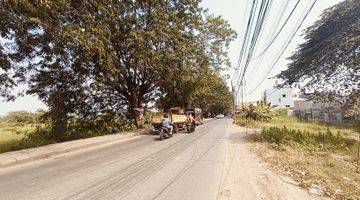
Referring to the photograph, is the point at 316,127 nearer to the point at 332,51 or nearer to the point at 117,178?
the point at 332,51

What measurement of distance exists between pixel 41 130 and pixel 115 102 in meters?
10.5

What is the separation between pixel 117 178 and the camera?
28.4 feet

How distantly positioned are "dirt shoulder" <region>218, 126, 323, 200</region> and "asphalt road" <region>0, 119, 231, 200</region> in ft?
0.96

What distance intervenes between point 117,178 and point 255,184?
3647 millimetres

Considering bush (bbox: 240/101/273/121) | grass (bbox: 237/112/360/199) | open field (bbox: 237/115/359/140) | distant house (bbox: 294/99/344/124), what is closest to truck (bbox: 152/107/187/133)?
open field (bbox: 237/115/359/140)

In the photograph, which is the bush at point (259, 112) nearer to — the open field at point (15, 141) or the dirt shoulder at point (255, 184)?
the open field at point (15, 141)

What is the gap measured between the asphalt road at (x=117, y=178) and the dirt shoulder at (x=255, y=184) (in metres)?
0.29

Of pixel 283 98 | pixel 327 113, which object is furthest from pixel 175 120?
pixel 283 98

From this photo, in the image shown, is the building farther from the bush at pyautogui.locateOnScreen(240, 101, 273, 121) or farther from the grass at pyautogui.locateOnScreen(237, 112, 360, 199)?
the grass at pyautogui.locateOnScreen(237, 112, 360, 199)

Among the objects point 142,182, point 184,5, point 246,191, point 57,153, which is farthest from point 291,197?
point 184,5

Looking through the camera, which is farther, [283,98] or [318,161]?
[283,98]

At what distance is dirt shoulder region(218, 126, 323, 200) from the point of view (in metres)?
7.34

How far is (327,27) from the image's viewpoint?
74.7 ft

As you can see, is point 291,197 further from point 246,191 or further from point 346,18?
point 346,18
